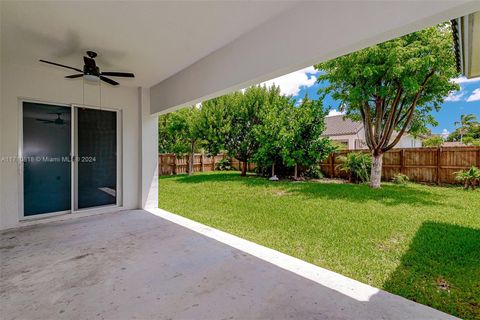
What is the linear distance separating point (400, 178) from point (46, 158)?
31.6 feet

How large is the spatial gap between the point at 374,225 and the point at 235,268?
275cm

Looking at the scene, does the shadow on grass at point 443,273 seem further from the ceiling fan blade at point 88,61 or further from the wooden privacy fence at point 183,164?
the wooden privacy fence at point 183,164

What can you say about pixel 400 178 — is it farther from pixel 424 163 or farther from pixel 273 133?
pixel 273 133

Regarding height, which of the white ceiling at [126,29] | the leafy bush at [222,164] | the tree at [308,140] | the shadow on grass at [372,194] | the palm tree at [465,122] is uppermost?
the palm tree at [465,122]

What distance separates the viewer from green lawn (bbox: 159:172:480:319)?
2328mm

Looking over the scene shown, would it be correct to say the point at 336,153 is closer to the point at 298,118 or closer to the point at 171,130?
the point at 298,118

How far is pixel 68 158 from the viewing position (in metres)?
4.29

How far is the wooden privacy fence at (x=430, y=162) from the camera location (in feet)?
24.4

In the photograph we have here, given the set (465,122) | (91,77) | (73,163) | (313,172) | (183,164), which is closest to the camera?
(91,77)

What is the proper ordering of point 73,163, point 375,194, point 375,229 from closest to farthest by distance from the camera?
point 375,229, point 73,163, point 375,194

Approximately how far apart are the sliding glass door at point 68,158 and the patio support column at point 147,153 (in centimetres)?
48

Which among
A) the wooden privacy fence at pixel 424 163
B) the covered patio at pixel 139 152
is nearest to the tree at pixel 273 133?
the wooden privacy fence at pixel 424 163

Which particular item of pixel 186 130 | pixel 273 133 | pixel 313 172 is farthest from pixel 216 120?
pixel 313 172

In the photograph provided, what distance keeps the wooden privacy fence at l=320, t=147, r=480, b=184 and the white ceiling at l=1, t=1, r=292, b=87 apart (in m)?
8.23
